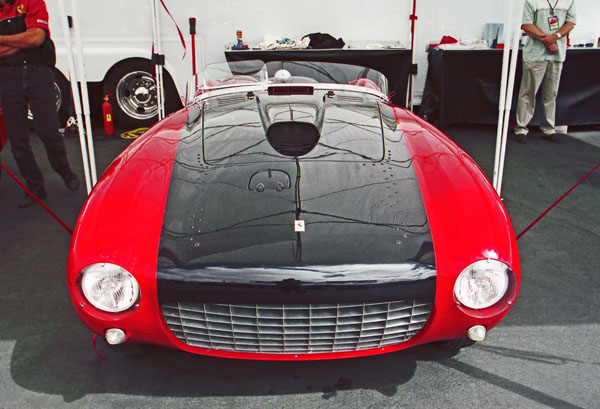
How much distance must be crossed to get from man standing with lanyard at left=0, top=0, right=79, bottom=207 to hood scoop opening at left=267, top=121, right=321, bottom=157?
2.39 metres

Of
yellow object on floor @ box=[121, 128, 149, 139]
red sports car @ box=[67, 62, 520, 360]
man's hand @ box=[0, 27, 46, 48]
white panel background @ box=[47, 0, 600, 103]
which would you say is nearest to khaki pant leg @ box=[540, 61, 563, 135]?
white panel background @ box=[47, 0, 600, 103]

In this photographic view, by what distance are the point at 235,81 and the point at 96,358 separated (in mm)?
1788

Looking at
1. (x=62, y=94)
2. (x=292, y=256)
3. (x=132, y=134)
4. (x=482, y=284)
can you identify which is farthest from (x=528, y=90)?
(x=62, y=94)

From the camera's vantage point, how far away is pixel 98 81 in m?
6.48

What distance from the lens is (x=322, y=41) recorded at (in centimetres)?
651

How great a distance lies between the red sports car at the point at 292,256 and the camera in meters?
1.74

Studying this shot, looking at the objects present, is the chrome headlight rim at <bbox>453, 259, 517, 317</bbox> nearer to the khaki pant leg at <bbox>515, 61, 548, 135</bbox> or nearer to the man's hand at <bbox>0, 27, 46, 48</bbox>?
the man's hand at <bbox>0, 27, 46, 48</bbox>

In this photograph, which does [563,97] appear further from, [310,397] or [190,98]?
[310,397]

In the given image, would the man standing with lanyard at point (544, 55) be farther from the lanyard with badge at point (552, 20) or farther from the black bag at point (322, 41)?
the black bag at point (322, 41)

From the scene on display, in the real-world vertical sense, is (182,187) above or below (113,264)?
above

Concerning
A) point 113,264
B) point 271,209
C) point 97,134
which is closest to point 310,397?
point 271,209

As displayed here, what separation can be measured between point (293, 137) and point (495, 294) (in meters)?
1.12

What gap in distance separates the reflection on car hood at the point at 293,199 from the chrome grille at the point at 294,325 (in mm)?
158

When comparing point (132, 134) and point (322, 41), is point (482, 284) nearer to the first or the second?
point (322, 41)
